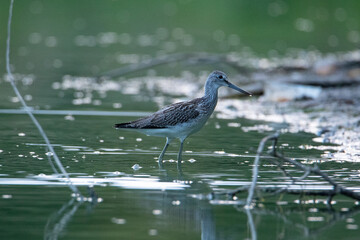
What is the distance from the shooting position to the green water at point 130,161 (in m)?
7.38

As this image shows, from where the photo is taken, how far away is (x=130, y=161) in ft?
35.2

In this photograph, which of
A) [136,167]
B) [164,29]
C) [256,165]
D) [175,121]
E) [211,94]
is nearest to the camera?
[256,165]

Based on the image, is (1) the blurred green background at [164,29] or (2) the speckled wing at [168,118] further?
(1) the blurred green background at [164,29]

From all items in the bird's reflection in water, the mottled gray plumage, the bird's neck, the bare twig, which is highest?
the bird's neck

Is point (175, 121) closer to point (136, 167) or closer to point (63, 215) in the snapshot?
point (136, 167)

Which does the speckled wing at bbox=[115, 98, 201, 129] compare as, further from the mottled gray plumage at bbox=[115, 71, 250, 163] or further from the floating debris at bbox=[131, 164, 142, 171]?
the floating debris at bbox=[131, 164, 142, 171]

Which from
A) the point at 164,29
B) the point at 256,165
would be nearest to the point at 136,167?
the point at 256,165

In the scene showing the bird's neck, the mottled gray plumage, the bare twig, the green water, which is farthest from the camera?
the bird's neck

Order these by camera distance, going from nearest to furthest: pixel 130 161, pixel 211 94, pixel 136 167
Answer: pixel 136 167, pixel 130 161, pixel 211 94

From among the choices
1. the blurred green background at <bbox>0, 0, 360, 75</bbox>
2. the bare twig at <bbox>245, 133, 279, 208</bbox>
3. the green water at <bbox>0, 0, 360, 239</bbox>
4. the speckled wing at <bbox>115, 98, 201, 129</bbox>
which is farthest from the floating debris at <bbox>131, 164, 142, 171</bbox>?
the blurred green background at <bbox>0, 0, 360, 75</bbox>

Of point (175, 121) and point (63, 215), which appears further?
point (175, 121)

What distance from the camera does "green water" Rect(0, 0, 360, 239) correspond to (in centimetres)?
738

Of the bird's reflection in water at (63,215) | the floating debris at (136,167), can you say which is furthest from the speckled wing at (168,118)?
the bird's reflection in water at (63,215)

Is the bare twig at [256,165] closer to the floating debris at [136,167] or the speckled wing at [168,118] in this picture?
the floating debris at [136,167]
